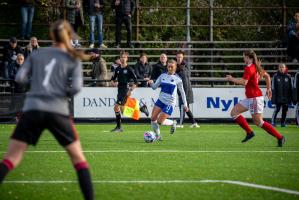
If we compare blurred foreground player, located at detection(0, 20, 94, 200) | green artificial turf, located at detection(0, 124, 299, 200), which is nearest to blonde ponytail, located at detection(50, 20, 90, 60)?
blurred foreground player, located at detection(0, 20, 94, 200)

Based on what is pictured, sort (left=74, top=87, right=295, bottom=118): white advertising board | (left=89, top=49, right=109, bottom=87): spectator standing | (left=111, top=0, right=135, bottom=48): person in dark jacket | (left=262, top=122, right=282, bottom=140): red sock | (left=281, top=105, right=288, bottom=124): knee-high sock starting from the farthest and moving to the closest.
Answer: (left=111, top=0, right=135, bottom=48): person in dark jacket → (left=89, top=49, right=109, bottom=87): spectator standing → (left=74, top=87, right=295, bottom=118): white advertising board → (left=281, top=105, right=288, bottom=124): knee-high sock → (left=262, top=122, right=282, bottom=140): red sock

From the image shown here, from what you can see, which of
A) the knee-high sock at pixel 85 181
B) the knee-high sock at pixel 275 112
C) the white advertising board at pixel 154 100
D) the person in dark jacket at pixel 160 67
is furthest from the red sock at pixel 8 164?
the knee-high sock at pixel 275 112

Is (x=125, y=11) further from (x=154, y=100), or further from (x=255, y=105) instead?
(x=255, y=105)

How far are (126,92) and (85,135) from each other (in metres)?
3.01

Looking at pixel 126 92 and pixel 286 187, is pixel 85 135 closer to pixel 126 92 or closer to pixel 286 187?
pixel 126 92

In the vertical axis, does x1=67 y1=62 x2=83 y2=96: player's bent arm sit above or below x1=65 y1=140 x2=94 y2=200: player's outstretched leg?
above

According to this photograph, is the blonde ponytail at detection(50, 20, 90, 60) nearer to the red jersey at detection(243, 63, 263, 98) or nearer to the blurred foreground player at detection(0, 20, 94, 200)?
the blurred foreground player at detection(0, 20, 94, 200)

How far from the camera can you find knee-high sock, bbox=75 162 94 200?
377 inches

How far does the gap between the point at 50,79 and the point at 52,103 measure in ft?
0.88

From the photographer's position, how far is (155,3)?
43406mm

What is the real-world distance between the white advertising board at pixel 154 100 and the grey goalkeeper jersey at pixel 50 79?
20.9m

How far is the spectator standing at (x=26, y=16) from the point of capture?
3269 cm

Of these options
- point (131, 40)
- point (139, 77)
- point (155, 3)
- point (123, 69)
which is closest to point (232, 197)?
point (123, 69)

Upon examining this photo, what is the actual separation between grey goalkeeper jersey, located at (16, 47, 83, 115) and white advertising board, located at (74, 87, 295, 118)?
68.6 ft
